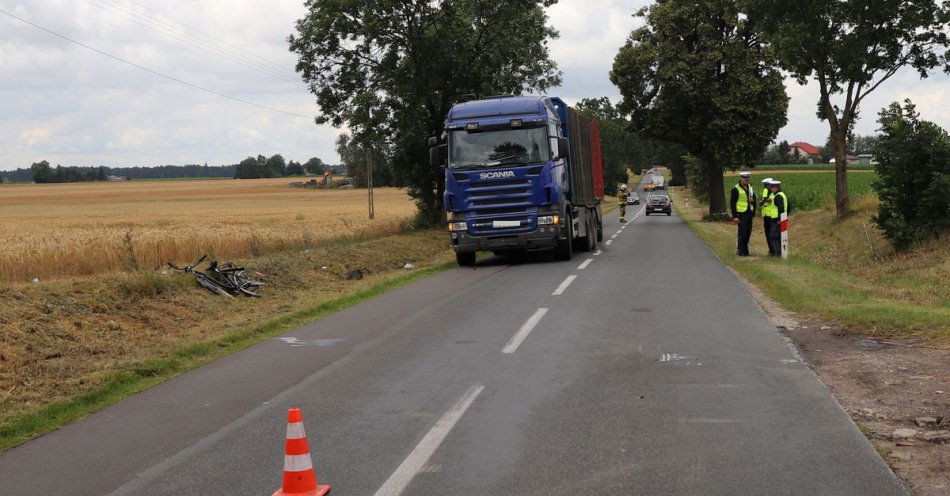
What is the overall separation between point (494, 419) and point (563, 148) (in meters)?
14.5

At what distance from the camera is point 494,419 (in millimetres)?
6457

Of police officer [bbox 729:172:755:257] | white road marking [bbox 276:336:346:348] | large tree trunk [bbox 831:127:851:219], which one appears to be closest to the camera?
white road marking [bbox 276:336:346:348]

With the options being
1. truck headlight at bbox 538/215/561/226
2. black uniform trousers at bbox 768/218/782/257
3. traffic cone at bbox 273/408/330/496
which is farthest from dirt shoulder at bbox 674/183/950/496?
truck headlight at bbox 538/215/561/226

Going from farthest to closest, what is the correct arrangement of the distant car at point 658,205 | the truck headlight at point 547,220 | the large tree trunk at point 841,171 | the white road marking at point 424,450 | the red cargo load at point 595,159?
the distant car at point 658,205
the large tree trunk at point 841,171
the red cargo load at point 595,159
the truck headlight at point 547,220
the white road marking at point 424,450

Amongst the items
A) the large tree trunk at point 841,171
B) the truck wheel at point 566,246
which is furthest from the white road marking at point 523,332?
the large tree trunk at point 841,171

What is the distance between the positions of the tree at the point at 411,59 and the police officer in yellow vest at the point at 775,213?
12275 millimetres

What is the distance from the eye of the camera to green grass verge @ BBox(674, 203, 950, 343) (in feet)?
32.7

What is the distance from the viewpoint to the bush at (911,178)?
16795 mm

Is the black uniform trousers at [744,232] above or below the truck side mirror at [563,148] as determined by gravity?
below

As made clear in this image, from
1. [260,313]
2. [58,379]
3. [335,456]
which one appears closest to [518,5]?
[260,313]

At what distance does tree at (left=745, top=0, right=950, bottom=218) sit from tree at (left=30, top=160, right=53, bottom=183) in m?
137

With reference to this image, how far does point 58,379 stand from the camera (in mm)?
8555

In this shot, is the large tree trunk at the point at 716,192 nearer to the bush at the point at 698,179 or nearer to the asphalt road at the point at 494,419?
the bush at the point at 698,179

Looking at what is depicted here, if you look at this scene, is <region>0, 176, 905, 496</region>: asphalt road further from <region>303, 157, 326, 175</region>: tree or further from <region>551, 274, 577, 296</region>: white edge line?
<region>303, 157, 326, 175</region>: tree
